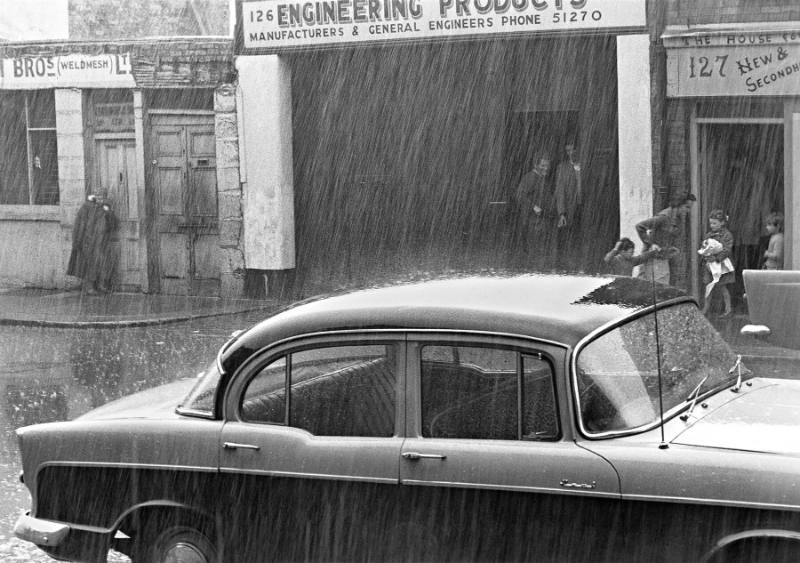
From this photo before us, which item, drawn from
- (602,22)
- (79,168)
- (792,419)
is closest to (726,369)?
(792,419)

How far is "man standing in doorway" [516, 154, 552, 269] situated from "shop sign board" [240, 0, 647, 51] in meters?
2.06

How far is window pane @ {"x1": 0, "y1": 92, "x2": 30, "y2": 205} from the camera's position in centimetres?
2194

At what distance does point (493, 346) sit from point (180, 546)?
1.75 metres

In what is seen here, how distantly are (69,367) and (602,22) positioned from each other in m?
8.62

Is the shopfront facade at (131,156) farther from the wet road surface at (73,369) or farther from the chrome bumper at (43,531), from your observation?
the chrome bumper at (43,531)

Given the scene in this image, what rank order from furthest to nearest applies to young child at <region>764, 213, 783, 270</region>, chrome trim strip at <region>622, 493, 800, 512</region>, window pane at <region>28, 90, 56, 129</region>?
window pane at <region>28, 90, 56, 129</region>, young child at <region>764, 213, 783, 270</region>, chrome trim strip at <region>622, 493, 800, 512</region>

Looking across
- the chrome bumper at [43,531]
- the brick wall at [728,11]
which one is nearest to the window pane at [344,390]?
the chrome bumper at [43,531]

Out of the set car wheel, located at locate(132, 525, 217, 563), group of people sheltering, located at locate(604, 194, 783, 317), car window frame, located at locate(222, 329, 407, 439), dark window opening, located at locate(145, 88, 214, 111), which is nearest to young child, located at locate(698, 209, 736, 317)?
group of people sheltering, located at locate(604, 194, 783, 317)

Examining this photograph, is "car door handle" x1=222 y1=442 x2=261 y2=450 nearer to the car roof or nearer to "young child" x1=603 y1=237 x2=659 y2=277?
the car roof

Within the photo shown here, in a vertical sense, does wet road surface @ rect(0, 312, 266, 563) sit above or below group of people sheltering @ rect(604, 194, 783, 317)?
below

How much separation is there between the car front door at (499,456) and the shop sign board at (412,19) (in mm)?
12743

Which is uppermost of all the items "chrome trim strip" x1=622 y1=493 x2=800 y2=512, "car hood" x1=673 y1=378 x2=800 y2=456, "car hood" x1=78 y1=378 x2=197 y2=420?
"car hood" x1=673 y1=378 x2=800 y2=456

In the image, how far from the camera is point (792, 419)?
17.1 feet

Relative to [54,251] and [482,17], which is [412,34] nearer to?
[482,17]
